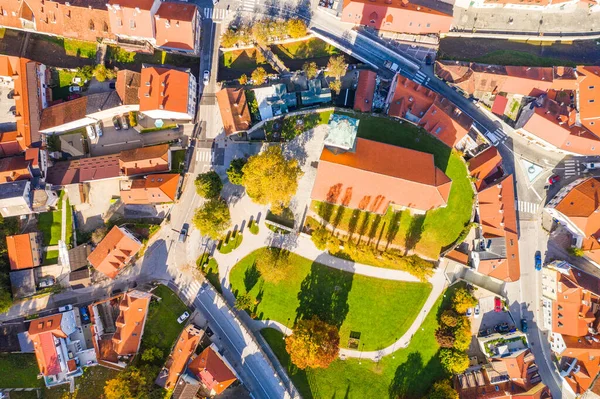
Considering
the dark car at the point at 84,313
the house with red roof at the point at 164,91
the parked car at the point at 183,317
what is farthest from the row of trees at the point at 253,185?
the dark car at the point at 84,313

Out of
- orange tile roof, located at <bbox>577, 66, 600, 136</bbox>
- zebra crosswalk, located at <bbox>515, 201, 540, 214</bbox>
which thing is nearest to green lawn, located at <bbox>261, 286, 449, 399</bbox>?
zebra crosswalk, located at <bbox>515, 201, 540, 214</bbox>

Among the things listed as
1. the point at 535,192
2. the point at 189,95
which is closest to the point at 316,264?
the point at 189,95

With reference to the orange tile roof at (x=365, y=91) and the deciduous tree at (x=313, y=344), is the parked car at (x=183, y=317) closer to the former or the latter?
the deciduous tree at (x=313, y=344)

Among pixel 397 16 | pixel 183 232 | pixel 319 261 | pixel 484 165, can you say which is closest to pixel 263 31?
pixel 397 16

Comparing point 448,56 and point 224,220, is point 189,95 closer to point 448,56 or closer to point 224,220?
point 224,220

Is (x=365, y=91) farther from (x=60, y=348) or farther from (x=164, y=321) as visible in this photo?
(x=60, y=348)

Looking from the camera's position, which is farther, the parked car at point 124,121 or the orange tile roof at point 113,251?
the parked car at point 124,121
